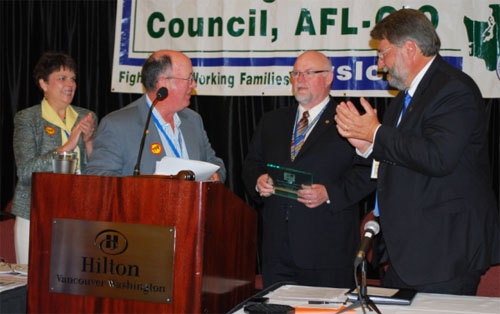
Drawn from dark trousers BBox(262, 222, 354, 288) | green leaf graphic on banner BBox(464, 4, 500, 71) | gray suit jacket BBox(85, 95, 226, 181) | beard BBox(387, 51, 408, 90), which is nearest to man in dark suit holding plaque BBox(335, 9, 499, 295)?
beard BBox(387, 51, 408, 90)

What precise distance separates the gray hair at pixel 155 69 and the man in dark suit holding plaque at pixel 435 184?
0.95 metres

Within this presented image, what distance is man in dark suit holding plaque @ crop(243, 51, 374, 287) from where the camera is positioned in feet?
10.9

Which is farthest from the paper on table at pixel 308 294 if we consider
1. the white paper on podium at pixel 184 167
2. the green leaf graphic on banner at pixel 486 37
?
the green leaf graphic on banner at pixel 486 37

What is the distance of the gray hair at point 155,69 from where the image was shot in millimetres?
2955

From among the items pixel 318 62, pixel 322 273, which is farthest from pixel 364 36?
pixel 322 273

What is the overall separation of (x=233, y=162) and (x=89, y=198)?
3028 mm

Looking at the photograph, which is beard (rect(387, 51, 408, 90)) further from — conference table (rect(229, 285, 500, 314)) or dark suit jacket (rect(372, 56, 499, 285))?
conference table (rect(229, 285, 500, 314))

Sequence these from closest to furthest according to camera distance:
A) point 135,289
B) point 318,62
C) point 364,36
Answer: point 135,289 → point 318,62 → point 364,36

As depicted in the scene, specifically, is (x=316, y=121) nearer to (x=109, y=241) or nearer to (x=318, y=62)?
(x=318, y=62)

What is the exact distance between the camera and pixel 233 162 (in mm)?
5016

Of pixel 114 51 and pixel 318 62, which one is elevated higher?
pixel 114 51

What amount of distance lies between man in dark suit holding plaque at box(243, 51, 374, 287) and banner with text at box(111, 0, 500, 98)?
965mm

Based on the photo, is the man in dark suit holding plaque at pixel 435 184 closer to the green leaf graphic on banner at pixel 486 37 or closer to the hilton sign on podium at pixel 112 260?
the hilton sign on podium at pixel 112 260

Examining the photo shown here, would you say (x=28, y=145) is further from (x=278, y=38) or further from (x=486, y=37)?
(x=486, y=37)
